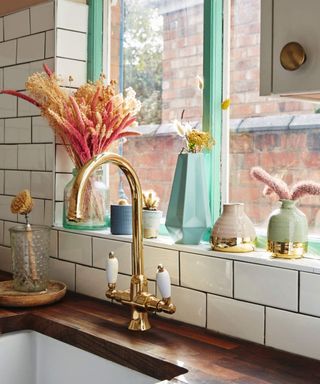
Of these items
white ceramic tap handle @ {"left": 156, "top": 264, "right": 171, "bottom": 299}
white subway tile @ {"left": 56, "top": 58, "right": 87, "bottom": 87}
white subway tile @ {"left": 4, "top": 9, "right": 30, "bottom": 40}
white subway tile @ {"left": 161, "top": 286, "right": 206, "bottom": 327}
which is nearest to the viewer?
white ceramic tap handle @ {"left": 156, "top": 264, "right": 171, "bottom": 299}

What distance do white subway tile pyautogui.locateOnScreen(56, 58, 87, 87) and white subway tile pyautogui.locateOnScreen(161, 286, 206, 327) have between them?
2.73ft

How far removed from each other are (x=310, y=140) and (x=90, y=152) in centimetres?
73

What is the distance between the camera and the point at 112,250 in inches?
74.5

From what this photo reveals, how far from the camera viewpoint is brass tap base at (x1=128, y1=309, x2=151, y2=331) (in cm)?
161

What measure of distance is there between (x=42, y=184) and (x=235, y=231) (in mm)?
858

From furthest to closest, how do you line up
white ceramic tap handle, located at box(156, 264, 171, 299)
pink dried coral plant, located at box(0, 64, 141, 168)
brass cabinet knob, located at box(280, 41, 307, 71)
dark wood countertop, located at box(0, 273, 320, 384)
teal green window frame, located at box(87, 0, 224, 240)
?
pink dried coral plant, located at box(0, 64, 141, 168) < teal green window frame, located at box(87, 0, 224, 240) < white ceramic tap handle, located at box(156, 264, 171, 299) < dark wood countertop, located at box(0, 273, 320, 384) < brass cabinet knob, located at box(280, 41, 307, 71)

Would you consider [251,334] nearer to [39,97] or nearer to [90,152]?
[90,152]

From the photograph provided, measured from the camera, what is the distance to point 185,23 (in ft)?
6.05

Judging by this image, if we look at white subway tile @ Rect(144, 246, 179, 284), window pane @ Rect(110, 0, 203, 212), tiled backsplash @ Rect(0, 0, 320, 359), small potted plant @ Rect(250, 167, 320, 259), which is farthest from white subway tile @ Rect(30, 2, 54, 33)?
small potted plant @ Rect(250, 167, 320, 259)

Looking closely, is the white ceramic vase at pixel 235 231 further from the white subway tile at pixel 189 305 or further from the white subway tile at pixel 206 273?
the white subway tile at pixel 189 305

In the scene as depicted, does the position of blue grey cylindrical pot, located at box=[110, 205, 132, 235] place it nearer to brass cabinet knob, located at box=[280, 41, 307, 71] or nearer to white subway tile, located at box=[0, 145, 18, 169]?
white subway tile, located at box=[0, 145, 18, 169]

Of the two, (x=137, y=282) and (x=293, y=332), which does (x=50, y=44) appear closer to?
(x=137, y=282)

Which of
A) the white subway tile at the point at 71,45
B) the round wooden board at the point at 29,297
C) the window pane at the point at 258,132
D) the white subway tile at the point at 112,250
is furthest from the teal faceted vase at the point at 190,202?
the white subway tile at the point at 71,45

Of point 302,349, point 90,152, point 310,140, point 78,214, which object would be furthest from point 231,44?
point 302,349
